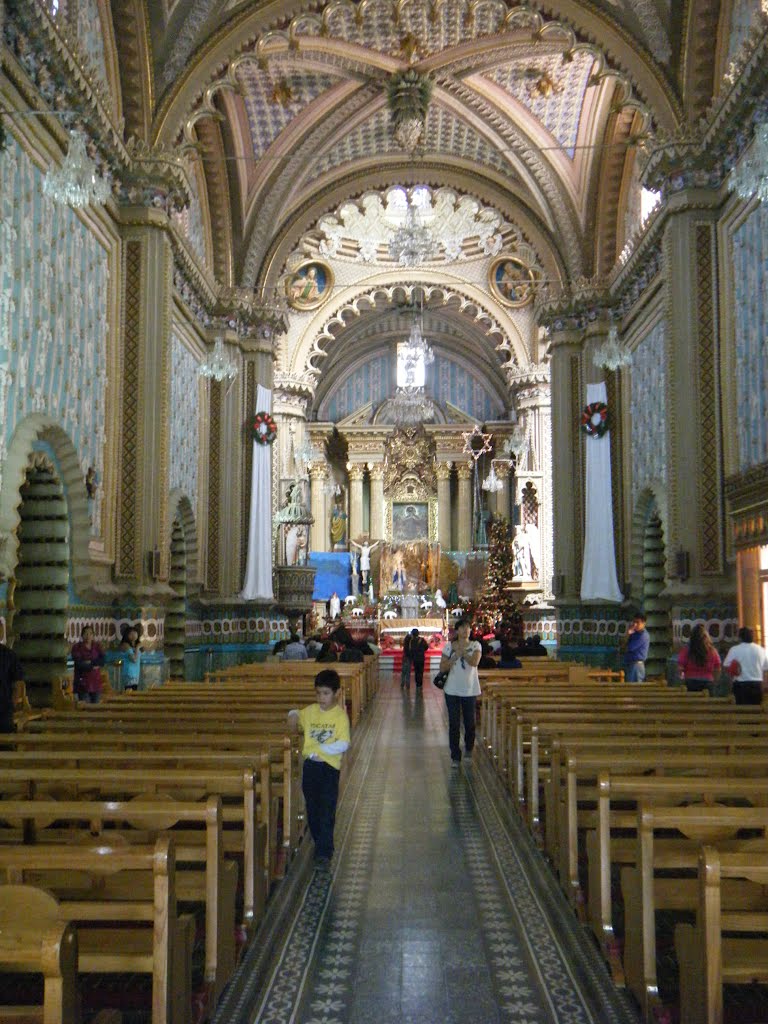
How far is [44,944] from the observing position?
2.22m

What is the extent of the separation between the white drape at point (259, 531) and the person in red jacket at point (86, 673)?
830 cm

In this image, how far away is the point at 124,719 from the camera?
735cm

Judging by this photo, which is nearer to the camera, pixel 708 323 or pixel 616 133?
pixel 708 323

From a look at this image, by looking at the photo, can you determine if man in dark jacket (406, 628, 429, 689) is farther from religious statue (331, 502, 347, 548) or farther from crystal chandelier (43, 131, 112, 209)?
religious statue (331, 502, 347, 548)

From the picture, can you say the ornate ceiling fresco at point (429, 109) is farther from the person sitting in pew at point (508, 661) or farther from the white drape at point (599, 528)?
the person sitting in pew at point (508, 661)

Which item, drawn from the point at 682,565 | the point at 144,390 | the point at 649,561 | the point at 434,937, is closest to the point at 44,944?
the point at 434,937

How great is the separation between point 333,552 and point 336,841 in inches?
1164

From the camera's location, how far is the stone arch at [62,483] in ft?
31.9

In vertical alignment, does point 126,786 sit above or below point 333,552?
below

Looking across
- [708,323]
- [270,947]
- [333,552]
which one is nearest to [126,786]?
[270,947]

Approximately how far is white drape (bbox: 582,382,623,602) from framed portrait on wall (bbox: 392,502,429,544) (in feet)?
60.1

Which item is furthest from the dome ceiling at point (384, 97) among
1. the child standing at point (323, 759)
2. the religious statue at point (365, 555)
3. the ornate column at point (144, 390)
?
the religious statue at point (365, 555)

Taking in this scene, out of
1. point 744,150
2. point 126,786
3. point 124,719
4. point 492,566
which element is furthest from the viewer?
point 492,566

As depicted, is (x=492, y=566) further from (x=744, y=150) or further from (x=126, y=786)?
(x=126, y=786)
